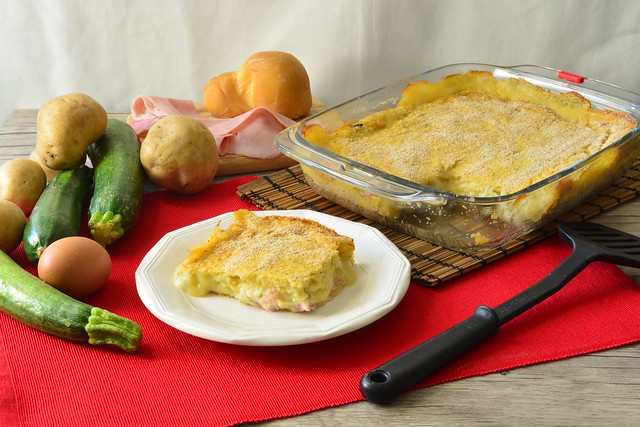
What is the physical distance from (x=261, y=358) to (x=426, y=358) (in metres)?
0.32

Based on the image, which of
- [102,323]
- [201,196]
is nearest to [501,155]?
[201,196]

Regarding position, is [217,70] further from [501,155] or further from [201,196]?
[501,155]

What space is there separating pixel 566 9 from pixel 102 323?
7.22ft

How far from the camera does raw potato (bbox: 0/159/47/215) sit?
6.33 feet

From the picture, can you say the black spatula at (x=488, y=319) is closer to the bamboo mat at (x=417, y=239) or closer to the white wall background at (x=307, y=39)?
the bamboo mat at (x=417, y=239)

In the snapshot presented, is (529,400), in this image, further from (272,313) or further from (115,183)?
(115,183)

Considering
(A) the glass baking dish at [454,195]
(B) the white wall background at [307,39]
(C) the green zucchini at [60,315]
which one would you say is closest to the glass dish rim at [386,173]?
(A) the glass baking dish at [454,195]

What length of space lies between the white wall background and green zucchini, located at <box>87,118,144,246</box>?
2.88 ft

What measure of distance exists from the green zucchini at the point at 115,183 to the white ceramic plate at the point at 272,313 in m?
0.22

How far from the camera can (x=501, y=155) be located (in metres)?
1.91

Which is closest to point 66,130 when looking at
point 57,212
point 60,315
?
point 57,212

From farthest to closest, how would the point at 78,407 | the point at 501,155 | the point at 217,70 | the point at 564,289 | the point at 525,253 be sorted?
1. the point at 217,70
2. the point at 501,155
3. the point at 525,253
4. the point at 564,289
5. the point at 78,407

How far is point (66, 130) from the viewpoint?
6.42ft

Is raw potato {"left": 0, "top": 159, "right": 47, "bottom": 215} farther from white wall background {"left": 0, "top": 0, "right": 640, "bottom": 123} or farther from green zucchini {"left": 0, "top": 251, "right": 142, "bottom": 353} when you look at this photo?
white wall background {"left": 0, "top": 0, "right": 640, "bottom": 123}
